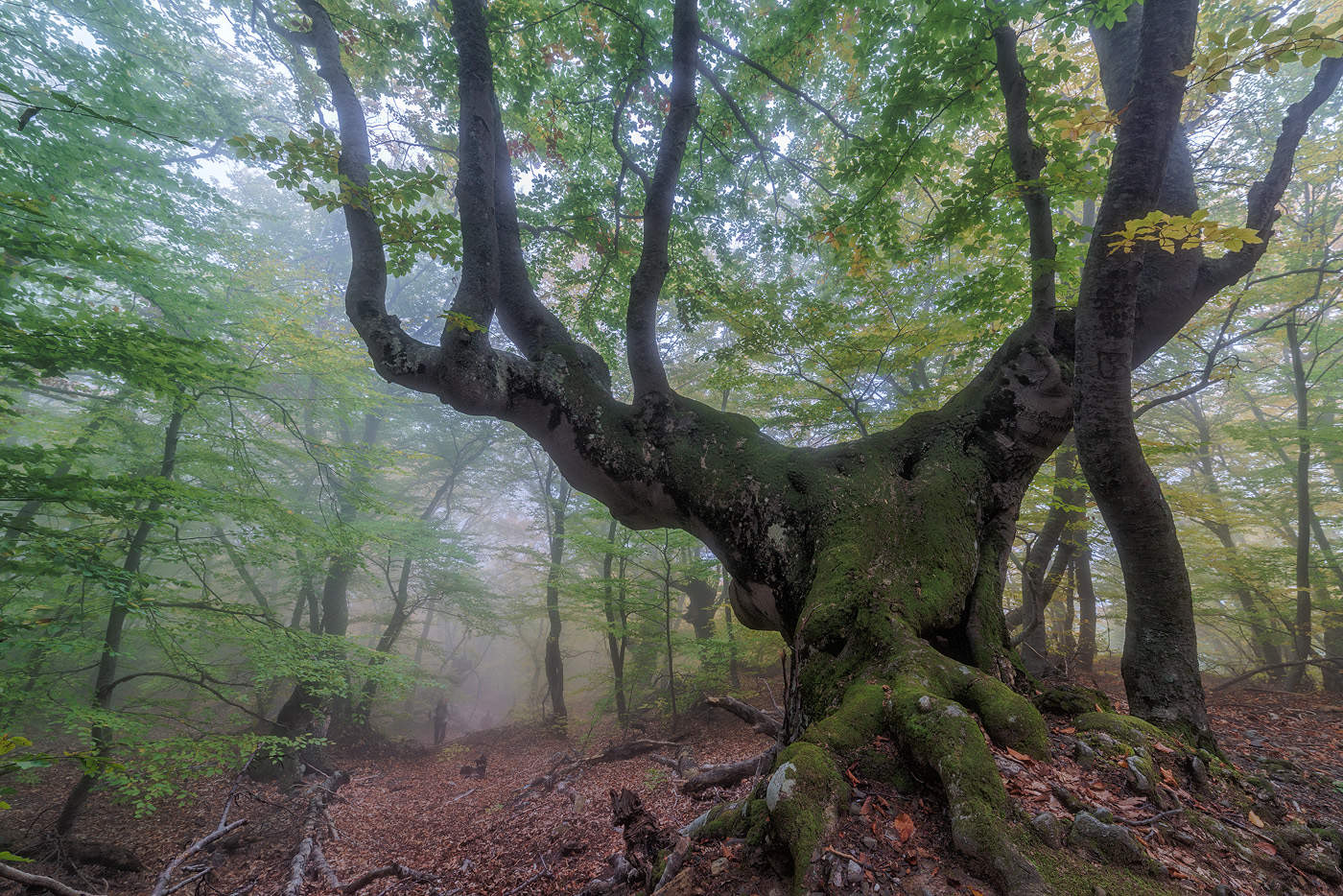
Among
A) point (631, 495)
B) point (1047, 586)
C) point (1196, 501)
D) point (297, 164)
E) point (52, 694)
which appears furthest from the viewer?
point (1196, 501)

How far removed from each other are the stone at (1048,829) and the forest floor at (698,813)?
0.05 ft

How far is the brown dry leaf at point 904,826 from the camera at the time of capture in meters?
1.50

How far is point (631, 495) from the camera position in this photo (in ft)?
12.2

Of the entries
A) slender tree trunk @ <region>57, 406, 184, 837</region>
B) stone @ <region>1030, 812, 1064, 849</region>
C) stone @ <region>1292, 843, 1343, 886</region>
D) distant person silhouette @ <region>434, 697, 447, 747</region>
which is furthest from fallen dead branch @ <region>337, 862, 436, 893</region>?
distant person silhouette @ <region>434, 697, 447, 747</region>

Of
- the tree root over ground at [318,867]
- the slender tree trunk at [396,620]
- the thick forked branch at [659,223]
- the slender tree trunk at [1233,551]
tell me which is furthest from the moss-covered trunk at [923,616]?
the slender tree trunk at [396,620]

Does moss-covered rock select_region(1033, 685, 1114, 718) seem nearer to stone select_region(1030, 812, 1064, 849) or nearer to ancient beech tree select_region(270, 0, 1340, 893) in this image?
ancient beech tree select_region(270, 0, 1340, 893)

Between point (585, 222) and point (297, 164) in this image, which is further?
point (585, 222)

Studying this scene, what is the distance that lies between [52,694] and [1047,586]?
38.3 feet

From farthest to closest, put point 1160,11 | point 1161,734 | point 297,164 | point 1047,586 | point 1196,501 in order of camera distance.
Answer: point 1196,501, point 1047,586, point 297,164, point 1160,11, point 1161,734

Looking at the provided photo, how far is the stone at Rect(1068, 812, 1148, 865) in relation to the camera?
141 centimetres

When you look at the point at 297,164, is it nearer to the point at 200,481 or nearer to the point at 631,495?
the point at 631,495

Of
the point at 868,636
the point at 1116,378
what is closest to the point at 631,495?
the point at 868,636

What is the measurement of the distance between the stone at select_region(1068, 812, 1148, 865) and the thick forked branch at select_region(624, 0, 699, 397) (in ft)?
10.3

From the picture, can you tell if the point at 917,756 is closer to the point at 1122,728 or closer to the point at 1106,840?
the point at 1106,840
